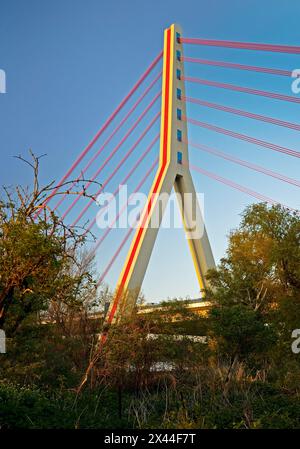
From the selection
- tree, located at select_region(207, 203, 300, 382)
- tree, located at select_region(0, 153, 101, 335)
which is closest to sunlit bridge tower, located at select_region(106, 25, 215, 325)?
tree, located at select_region(207, 203, 300, 382)

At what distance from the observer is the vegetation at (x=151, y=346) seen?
7137 millimetres

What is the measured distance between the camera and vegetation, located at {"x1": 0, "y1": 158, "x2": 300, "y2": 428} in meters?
7.14

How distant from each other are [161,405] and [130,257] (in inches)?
418

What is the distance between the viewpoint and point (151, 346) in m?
13.6

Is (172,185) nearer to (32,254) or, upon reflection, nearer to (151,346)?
(151,346)

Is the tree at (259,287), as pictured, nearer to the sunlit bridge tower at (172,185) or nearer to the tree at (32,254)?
the sunlit bridge tower at (172,185)

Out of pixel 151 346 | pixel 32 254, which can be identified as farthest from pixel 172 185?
pixel 32 254

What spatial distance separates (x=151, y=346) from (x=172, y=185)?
9871 millimetres

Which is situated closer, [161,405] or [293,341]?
[161,405]

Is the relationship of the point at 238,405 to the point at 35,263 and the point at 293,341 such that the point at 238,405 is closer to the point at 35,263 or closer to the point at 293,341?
the point at 35,263

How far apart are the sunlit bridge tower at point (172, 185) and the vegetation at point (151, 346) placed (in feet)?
6.27

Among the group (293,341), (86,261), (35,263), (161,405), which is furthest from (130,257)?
(35,263)

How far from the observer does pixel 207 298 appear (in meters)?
20.2

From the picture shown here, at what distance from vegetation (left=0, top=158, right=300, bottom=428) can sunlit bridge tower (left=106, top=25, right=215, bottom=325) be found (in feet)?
6.27
